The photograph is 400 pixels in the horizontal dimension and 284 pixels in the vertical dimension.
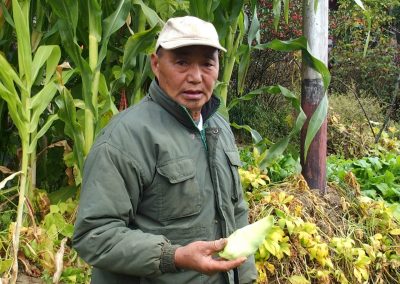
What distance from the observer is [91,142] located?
2.80 m

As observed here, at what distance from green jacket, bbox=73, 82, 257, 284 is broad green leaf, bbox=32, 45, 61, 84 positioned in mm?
1179

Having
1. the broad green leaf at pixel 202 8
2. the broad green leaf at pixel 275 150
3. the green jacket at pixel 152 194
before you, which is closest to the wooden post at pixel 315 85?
the broad green leaf at pixel 275 150

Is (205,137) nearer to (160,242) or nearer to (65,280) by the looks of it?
(160,242)

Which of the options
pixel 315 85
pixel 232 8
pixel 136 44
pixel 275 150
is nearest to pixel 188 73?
pixel 136 44

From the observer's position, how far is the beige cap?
1608 mm

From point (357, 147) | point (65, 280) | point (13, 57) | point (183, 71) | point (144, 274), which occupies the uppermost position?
point (183, 71)

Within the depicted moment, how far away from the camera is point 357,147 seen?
6324 mm

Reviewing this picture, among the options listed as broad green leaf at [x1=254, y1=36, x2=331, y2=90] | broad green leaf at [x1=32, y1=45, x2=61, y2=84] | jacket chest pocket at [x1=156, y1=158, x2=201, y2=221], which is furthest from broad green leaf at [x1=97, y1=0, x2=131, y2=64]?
jacket chest pocket at [x1=156, y1=158, x2=201, y2=221]

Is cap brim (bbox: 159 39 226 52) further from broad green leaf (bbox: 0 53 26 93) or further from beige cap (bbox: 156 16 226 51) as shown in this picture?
broad green leaf (bbox: 0 53 26 93)

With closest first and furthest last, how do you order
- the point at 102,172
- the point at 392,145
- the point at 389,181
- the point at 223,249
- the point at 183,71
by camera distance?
1. the point at 223,249
2. the point at 102,172
3. the point at 183,71
4. the point at 389,181
5. the point at 392,145

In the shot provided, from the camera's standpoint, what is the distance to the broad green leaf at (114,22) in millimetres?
2771

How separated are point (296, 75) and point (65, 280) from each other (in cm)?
669

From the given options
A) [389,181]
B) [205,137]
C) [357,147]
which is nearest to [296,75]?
[357,147]

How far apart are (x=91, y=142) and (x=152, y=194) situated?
1.26 m
